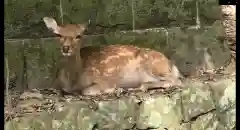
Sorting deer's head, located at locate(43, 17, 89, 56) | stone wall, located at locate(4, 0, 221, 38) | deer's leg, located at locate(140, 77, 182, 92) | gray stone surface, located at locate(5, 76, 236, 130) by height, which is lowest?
gray stone surface, located at locate(5, 76, 236, 130)

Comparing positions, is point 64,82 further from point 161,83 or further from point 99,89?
point 161,83

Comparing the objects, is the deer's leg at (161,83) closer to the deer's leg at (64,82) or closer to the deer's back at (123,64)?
the deer's back at (123,64)

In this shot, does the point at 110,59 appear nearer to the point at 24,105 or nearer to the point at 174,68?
the point at 174,68

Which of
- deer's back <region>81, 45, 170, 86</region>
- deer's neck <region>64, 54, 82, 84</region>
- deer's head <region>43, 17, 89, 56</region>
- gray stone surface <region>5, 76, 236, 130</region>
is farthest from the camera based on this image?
deer's back <region>81, 45, 170, 86</region>

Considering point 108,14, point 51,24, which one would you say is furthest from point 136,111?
point 108,14

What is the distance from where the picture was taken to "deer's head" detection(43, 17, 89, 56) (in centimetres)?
224

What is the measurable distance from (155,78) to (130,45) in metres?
0.27

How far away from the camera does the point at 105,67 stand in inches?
99.2

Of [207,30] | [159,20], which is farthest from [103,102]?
[207,30]

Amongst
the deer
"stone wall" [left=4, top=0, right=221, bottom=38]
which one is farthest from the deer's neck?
"stone wall" [left=4, top=0, right=221, bottom=38]

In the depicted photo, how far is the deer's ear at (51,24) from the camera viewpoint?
229 centimetres

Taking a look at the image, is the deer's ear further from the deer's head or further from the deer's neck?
the deer's neck

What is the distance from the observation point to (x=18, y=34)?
2.47 m

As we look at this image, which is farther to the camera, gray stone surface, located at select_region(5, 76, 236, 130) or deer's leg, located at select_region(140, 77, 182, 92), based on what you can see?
deer's leg, located at select_region(140, 77, 182, 92)
